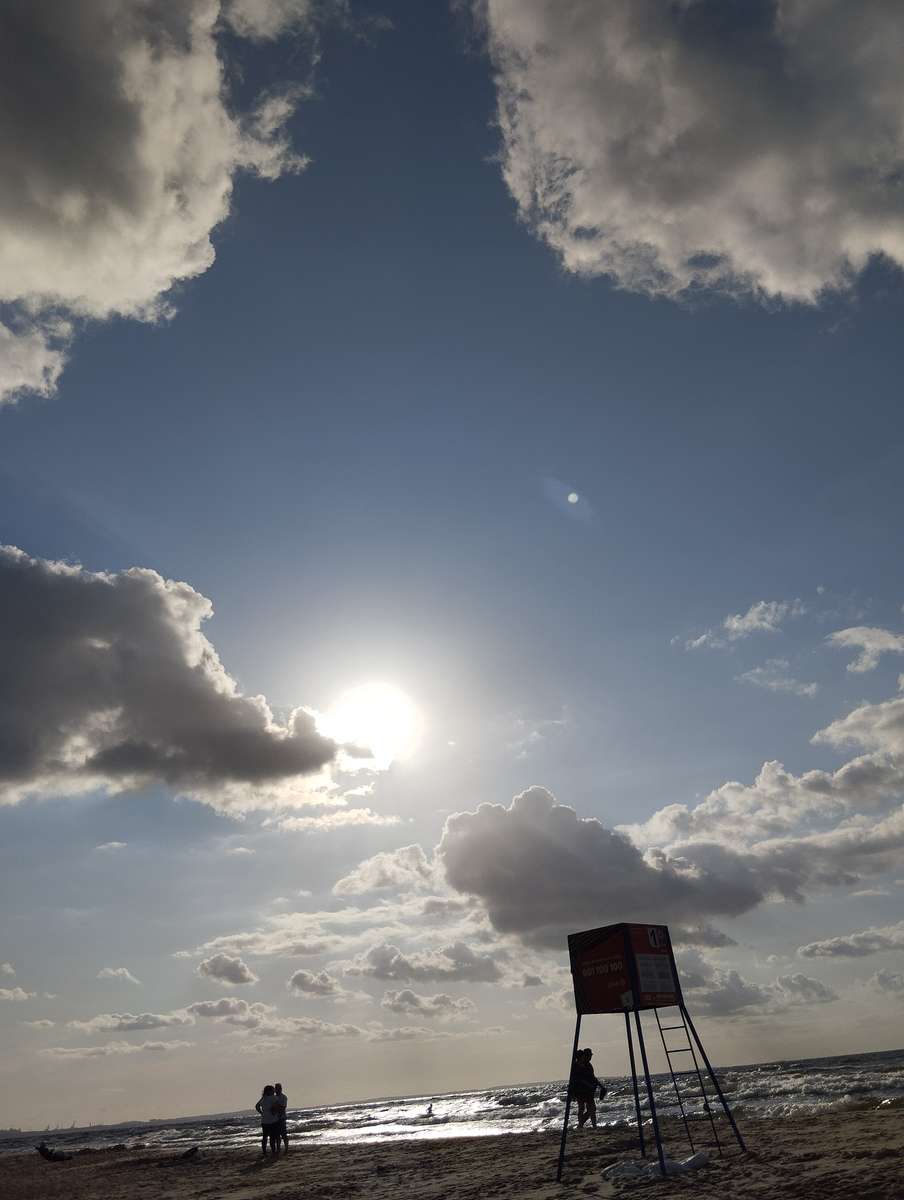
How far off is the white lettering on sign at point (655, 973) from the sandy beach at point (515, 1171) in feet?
8.86

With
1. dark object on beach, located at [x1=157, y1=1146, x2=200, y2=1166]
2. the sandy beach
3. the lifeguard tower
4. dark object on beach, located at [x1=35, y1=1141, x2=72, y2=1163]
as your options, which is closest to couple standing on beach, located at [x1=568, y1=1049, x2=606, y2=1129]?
the sandy beach

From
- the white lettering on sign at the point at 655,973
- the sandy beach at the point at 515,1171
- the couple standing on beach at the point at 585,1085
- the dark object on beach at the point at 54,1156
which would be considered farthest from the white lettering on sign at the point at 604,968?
the dark object on beach at the point at 54,1156

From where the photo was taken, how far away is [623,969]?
13.2 metres

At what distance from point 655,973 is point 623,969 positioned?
841mm

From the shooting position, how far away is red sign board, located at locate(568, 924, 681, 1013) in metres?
13.2

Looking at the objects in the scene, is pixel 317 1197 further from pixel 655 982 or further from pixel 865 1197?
pixel 865 1197

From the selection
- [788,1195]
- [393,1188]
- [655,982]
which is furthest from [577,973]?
[393,1188]

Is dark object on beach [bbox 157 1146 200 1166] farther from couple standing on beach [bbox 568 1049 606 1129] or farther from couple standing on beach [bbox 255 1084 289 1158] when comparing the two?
couple standing on beach [bbox 568 1049 606 1129]

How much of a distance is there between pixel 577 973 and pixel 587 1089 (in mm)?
8587

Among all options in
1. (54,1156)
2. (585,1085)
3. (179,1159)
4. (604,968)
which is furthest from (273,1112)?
(54,1156)

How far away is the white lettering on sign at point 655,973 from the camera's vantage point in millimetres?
13258

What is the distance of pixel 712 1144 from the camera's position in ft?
49.6

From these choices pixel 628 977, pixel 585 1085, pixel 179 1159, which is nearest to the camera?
pixel 628 977

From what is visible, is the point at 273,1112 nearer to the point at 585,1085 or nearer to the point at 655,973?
the point at 585,1085
